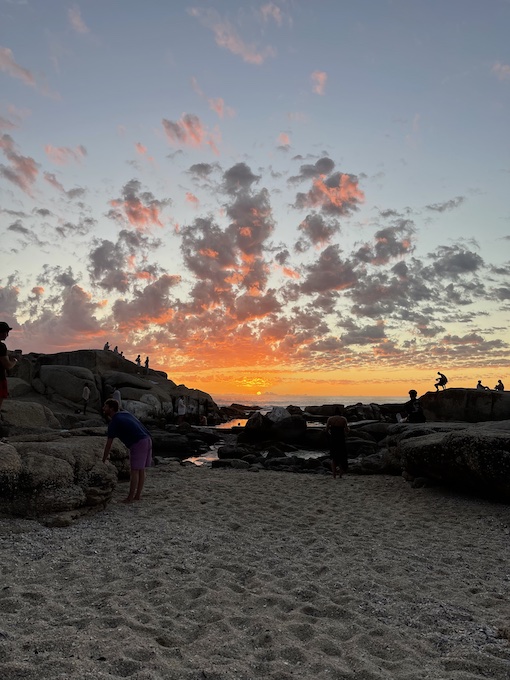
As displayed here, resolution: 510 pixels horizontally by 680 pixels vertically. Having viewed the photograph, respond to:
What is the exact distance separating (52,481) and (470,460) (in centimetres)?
854

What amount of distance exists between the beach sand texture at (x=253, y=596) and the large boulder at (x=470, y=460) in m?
1.14

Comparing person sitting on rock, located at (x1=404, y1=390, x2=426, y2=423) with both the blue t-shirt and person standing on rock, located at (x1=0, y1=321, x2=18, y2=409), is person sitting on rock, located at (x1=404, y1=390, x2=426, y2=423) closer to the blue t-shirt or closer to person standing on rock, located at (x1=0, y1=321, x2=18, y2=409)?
the blue t-shirt

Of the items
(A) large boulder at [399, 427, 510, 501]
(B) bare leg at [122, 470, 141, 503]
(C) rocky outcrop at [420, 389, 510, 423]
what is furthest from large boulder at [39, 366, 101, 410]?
(A) large boulder at [399, 427, 510, 501]

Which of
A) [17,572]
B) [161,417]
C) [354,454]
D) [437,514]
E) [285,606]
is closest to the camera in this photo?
[285,606]

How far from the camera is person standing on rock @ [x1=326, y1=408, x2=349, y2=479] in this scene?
49.1 feet

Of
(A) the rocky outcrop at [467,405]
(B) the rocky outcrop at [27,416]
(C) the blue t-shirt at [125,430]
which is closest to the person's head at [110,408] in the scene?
(C) the blue t-shirt at [125,430]

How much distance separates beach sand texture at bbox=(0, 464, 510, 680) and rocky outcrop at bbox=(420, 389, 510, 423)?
1747 centimetres

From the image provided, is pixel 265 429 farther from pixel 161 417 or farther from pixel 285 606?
pixel 285 606

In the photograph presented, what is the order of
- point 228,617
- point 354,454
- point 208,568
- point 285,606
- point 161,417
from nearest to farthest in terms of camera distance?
point 228,617
point 285,606
point 208,568
point 354,454
point 161,417

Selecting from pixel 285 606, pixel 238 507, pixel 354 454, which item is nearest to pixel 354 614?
pixel 285 606

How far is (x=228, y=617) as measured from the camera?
4.54 meters

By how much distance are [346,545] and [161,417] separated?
113ft

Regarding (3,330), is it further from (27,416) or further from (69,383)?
(69,383)

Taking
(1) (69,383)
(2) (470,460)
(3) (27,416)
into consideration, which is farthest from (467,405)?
(1) (69,383)
